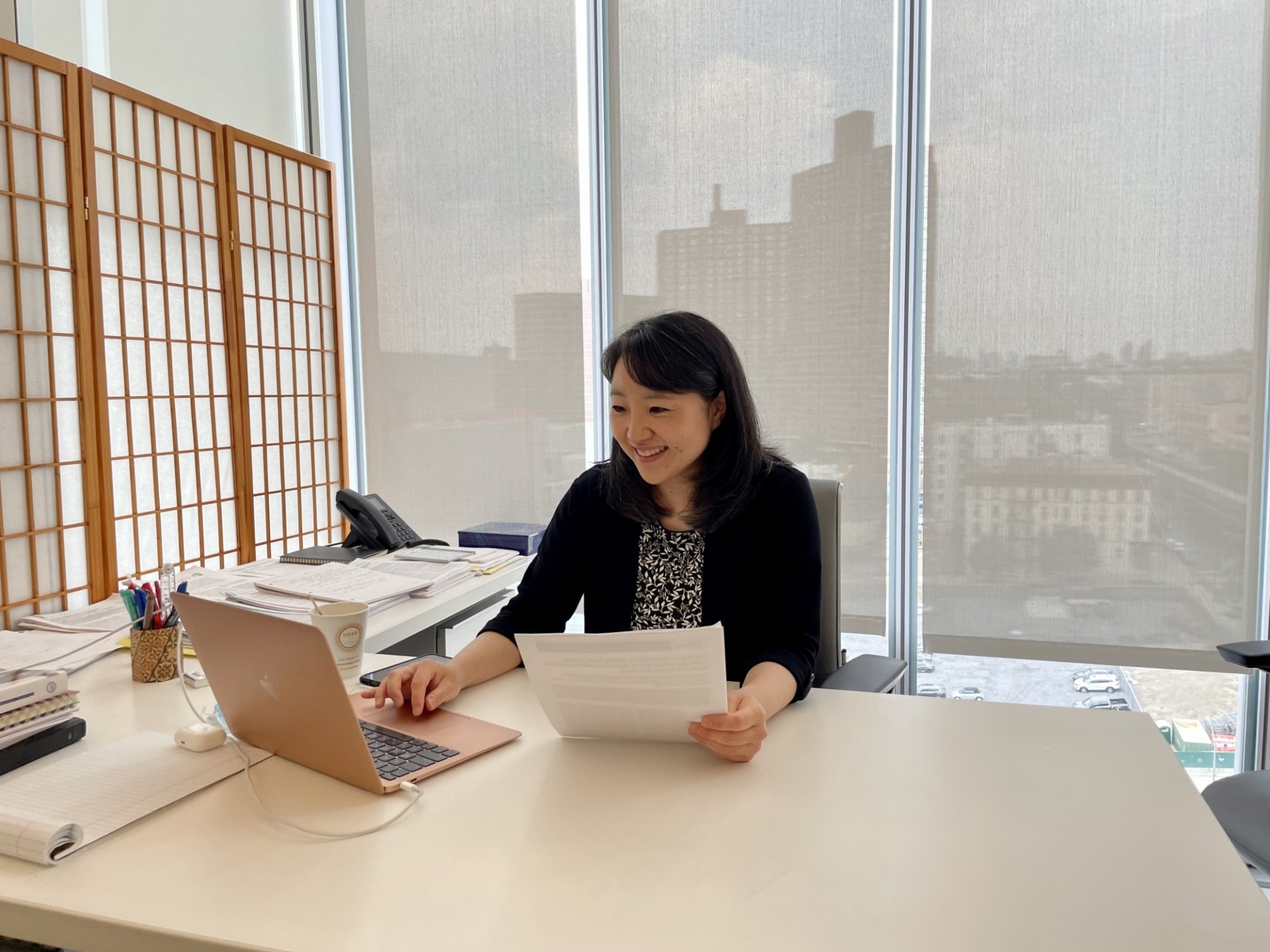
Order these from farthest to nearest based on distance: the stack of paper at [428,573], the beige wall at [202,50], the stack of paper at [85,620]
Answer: the beige wall at [202,50], the stack of paper at [428,573], the stack of paper at [85,620]

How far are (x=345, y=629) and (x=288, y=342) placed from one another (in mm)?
1899

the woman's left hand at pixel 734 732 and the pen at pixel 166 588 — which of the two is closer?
the woman's left hand at pixel 734 732

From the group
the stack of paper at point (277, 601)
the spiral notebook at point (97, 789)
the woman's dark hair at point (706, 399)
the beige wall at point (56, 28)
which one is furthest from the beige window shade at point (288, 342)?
the spiral notebook at point (97, 789)

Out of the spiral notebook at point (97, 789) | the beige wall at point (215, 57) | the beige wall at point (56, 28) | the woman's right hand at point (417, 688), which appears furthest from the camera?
the beige wall at point (215, 57)

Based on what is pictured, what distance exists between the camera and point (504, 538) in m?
2.62

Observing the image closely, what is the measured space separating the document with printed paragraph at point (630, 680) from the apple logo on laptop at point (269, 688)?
28cm

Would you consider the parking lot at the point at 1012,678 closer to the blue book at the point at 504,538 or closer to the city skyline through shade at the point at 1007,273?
the city skyline through shade at the point at 1007,273

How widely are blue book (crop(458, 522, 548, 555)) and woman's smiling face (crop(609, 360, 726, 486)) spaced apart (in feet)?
3.44

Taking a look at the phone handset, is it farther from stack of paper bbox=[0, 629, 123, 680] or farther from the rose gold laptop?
the rose gold laptop

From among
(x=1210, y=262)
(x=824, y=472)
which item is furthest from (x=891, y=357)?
(x=1210, y=262)

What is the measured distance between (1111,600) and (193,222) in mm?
2856

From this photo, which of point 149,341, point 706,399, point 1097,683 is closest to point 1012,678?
point 1097,683

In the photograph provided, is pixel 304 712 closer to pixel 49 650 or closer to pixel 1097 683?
pixel 49 650

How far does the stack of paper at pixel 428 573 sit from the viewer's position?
1.98 m
